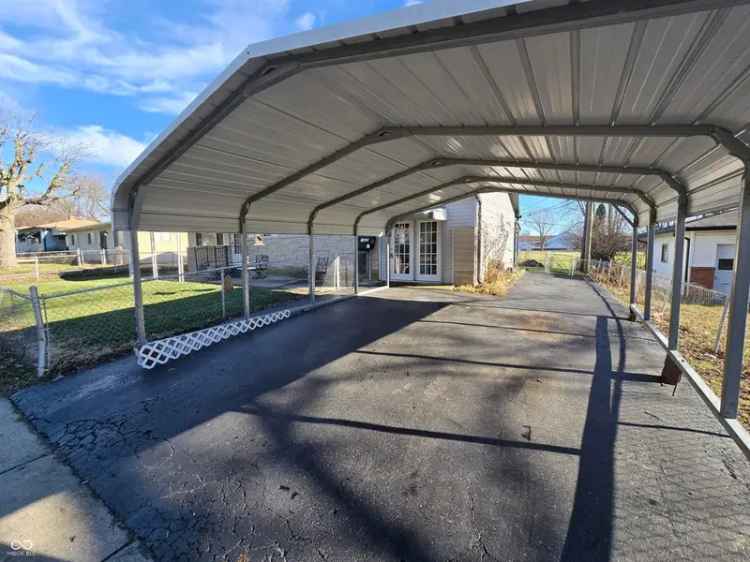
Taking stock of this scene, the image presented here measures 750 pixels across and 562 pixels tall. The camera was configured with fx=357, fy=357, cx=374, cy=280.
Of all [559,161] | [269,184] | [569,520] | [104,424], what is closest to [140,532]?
[104,424]

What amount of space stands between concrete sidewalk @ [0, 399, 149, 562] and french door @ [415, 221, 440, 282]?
11963 mm

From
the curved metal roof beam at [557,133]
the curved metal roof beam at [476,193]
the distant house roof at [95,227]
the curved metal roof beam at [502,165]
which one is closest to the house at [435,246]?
the curved metal roof beam at [476,193]

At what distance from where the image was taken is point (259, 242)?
760 inches

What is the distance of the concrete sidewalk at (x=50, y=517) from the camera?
2168 mm

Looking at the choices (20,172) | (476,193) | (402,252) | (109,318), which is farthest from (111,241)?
(476,193)

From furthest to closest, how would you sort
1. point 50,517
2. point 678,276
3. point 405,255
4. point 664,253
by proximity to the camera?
point 664,253, point 405,255, point 678,276, point 50,517

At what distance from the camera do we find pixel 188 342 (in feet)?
20.0

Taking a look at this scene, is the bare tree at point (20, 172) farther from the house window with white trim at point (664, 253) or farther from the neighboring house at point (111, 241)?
the house window with white trim at point (664, 253)

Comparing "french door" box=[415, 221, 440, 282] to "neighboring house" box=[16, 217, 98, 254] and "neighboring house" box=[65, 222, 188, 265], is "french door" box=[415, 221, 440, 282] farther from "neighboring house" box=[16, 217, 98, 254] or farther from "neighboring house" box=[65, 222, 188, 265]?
"neighboring house" box=[16, 217, 98, 254]

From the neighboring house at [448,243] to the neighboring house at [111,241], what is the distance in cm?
1185

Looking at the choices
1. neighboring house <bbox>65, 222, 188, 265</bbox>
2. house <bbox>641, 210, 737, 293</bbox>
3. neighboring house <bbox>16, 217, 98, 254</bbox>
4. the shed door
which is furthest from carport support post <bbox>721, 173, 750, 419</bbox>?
neighboring house <bbox>16, 217, 98, 254</bbox>

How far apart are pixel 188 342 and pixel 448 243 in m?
9.69

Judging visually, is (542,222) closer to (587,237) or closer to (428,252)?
(587,237)

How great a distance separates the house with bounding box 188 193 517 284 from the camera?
1289cm
